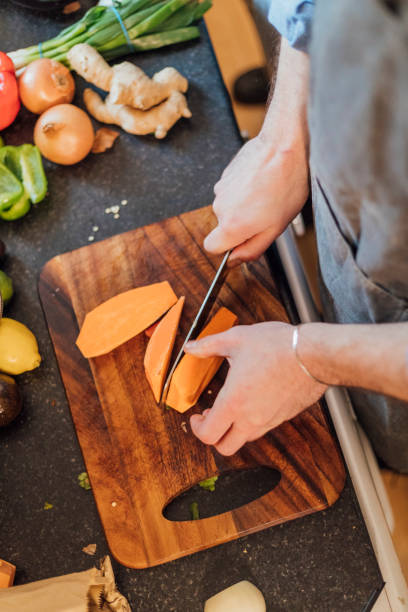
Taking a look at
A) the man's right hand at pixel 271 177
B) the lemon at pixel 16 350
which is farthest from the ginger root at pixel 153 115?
the lemon at pixel 16 350

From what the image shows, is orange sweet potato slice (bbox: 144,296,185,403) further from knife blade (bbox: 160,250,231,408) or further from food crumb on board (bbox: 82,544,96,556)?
food crumb on board (bbox: 82,544,96,556)

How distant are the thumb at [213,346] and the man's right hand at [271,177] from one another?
0.21 meters

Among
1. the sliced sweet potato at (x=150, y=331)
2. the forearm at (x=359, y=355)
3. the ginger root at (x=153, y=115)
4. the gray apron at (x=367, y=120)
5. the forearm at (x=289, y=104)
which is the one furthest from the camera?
the ginger root at (x=153, y=115)

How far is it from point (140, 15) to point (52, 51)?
270mm

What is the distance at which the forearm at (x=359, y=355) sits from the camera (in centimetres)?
72

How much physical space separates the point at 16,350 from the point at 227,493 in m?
0.55

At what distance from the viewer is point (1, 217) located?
1.38 m

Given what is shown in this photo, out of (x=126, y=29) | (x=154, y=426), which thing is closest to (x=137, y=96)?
(x=126, y=29)

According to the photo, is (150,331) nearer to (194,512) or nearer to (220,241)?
(220,241)

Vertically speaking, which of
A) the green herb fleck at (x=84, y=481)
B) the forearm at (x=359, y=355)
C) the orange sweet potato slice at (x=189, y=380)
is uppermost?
the forearm at (x=359, y=355)

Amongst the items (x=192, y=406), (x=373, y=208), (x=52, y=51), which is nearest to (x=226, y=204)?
(x=192, y=406)

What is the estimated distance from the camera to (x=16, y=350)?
1.16m

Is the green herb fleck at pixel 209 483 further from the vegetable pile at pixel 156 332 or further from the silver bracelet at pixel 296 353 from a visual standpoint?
the silver bracelet at pixel 296 353

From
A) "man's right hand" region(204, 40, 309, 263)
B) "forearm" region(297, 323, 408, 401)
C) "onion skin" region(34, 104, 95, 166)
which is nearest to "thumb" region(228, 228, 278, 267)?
"man's right hand" region(204, 40, 309, 263)
